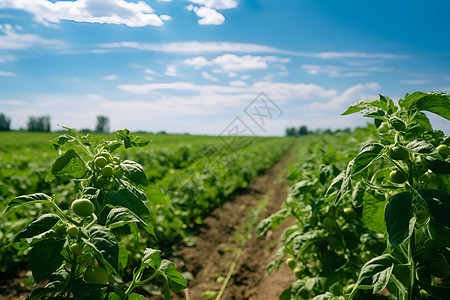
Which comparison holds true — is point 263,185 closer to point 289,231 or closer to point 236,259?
point 236,259

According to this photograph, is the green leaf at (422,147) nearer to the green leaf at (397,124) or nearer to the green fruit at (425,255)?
the green leaf at (397,124)

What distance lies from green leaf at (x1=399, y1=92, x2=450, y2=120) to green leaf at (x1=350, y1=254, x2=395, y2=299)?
28.1 inches

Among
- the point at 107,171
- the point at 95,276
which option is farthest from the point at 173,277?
the point at 107,171

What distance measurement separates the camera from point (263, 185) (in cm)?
1148

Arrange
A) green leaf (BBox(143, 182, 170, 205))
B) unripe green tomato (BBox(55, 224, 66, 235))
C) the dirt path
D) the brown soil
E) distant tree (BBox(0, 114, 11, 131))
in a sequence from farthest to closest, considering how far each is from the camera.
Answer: distant tree (BBox(0, 114, 11, 131)), the dirt path, the brown soil, green leaf (BBox(143, 182, 170, 205)), unripe green tomato (BBox(55, 224, 66, 235))

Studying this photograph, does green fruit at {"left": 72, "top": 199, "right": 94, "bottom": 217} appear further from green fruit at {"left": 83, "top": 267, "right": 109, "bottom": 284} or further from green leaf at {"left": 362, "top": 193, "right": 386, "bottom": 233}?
green leaf at {"left": 362, "top": 193, "right": 386, "bottom": 233}

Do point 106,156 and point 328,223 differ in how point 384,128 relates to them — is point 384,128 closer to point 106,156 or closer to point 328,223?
point 328,223

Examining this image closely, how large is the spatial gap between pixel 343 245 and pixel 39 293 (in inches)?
84.6

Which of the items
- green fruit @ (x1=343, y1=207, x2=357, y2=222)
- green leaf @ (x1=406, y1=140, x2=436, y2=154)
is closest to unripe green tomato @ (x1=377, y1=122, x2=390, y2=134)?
green leaf @ (x1=406, y1=140, x2=436, y2=154)

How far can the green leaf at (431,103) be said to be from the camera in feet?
4.66

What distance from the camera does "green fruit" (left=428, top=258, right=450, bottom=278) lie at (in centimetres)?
132

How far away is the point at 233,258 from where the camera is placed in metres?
4.95

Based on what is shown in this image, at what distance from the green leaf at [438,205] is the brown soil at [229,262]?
2.79 m

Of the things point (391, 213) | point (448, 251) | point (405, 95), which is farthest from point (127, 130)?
point (448, 251)
